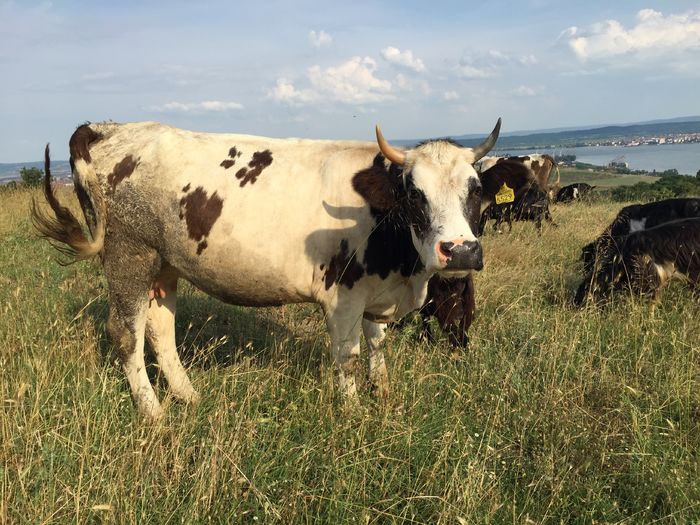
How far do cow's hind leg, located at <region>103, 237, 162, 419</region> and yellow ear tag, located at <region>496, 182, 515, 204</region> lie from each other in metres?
2.68

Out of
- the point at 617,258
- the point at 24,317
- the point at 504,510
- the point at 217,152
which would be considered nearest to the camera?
the point at 504,510

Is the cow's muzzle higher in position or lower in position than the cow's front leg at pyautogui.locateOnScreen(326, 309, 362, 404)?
higher

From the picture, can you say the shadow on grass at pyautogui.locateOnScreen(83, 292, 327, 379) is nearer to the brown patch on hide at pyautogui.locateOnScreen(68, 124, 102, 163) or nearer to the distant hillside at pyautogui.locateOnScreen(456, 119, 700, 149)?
the brown patch on hide at pyautogui.locateOnScreen(68, 124, 102, 163)

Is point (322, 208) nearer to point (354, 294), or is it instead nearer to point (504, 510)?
point (354, 294)

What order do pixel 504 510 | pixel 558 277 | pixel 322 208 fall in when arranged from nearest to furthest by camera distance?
pixel 504 510, pixel 322 208, pixel 558 277

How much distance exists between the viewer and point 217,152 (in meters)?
4.17

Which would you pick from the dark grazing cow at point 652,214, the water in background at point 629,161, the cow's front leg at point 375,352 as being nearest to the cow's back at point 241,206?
the cow's front leg at point 375,352

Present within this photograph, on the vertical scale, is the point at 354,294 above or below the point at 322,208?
below

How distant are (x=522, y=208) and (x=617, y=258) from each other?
5.26 meters

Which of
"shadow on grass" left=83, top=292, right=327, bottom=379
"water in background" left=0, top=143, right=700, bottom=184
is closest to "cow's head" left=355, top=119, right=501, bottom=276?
"shadow on grass" left=83, top=292, right=327, bottom=379

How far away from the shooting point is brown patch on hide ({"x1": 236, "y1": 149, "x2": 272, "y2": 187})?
401 centimetres

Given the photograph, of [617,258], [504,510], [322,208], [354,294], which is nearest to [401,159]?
[322,208]

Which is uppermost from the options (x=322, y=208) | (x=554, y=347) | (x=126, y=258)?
(x=322, y=208)

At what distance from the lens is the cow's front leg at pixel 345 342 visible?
3.95 meters
